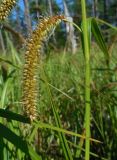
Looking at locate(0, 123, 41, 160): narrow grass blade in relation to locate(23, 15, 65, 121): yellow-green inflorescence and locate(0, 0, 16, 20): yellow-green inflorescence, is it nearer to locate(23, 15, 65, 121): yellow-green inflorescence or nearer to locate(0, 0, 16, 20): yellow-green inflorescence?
locate(23, 15, 65, 121): yellow-green inflorescence

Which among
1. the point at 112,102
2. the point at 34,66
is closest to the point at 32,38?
the point at 34,66

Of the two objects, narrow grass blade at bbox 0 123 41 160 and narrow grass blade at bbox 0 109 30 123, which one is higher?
narrow grass blade at bbox 0 109 30 123

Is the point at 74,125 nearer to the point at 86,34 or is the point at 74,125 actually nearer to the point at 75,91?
the point at 75,91

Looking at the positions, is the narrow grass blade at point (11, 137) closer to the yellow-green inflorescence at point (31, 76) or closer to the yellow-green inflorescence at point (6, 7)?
the yellow-green inflorescence at point (31, 76)

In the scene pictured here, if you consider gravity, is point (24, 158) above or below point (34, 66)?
below

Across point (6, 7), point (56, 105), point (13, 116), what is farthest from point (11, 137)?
point (56, 105)

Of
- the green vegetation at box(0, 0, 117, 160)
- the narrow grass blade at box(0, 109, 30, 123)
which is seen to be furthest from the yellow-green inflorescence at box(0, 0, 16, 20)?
the narrow grass blade at box(0, 109, 30, 123)

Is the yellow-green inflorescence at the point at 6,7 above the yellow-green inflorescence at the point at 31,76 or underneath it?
above

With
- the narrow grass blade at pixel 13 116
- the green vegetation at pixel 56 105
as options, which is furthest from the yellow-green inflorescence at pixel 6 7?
the narrow grass blade at pixel 13 116

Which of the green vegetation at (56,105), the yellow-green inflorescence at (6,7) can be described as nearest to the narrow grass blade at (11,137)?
the green vegetation at (56,105)

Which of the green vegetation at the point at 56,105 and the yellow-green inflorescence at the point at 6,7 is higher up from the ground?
the yellow-green inflorescence at the point at 6,7

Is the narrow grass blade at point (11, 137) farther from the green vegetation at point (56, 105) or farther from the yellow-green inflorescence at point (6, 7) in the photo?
the yellow-green inflorescence at point (6, 7)
